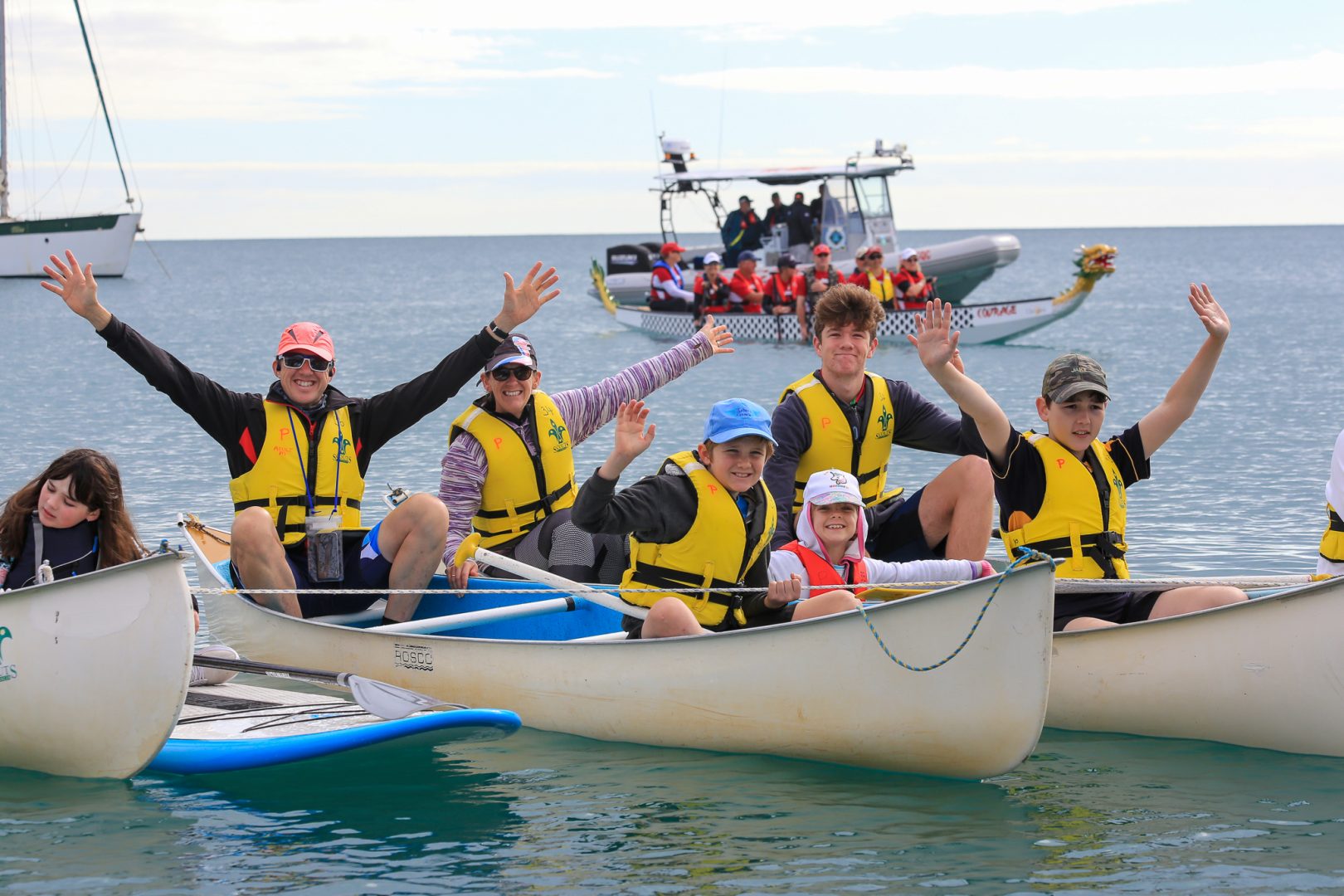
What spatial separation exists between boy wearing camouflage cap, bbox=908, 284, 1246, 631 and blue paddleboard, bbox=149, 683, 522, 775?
1.79m

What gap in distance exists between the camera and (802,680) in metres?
4.79

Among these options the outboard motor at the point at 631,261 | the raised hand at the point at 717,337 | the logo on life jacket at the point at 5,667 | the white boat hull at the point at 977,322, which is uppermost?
the outboard motor at the point at 631,261

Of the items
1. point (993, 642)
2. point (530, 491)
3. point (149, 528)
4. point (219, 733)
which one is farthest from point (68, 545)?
point (149, 528)

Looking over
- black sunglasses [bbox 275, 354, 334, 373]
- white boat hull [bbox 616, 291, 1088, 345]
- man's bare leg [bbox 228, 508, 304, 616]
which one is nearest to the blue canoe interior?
man's bare leg [bbox 228, 508, 304, 616]

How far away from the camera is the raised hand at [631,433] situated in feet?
14.9

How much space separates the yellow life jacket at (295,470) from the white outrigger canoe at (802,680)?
42 centimetres

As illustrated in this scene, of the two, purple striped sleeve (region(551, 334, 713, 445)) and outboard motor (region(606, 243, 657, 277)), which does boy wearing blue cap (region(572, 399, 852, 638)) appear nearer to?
purple striped sleeve (region(551, 334, 713, 445))

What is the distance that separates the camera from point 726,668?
4.89 m

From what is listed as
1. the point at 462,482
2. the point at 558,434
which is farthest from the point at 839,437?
the point at 462,482

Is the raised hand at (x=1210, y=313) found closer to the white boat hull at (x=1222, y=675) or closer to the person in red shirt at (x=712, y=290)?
the white boat hull at (x=1222, y=675)

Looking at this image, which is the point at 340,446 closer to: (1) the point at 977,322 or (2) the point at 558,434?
(2) the point at 558,434

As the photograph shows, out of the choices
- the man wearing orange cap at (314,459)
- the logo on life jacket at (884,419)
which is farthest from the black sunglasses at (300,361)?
the logo on life jacket at (884,419)

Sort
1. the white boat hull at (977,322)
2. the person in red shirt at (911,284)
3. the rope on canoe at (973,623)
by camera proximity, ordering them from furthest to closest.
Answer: the white boat hull at (977,322), the person in red shirt at (911,284), the rope on canoe at (973,623)

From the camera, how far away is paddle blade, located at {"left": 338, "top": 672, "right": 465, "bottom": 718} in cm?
488
